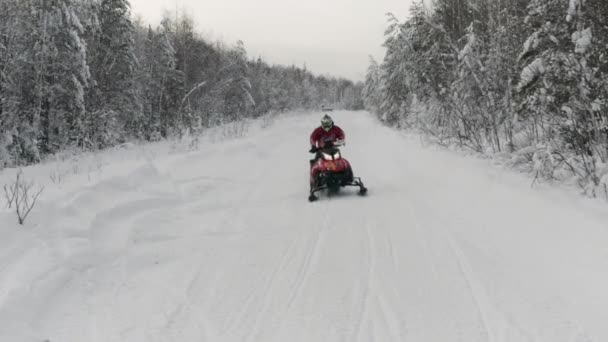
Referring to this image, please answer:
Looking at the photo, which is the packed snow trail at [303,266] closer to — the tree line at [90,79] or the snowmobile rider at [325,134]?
the snowmobile rider at [325,134]

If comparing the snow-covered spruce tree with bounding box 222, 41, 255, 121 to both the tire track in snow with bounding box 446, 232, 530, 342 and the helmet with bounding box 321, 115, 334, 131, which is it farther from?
the tire track in snow with bounding box 446, 232, 530, 342

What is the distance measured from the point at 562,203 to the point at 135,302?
20.8 feet

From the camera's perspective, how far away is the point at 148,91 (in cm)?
2686

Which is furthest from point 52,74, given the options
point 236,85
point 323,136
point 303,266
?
point 236,85

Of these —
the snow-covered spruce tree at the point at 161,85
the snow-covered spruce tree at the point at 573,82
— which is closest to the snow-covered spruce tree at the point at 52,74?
the snow-covered spruce tree at the point at 161,85

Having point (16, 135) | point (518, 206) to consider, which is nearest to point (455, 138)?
point (518, 206)

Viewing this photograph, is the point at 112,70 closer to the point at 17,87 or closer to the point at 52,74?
the point at 52,74

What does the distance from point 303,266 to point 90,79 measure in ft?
56.7

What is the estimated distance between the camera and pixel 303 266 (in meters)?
4.92

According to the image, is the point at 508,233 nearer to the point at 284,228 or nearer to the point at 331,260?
the point at 331,260

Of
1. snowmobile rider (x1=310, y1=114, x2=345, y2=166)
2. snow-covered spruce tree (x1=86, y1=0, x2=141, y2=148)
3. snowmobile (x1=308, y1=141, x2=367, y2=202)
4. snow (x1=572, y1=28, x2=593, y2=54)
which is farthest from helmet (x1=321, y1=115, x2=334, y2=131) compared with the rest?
snow-covered spruce tree (x1=86, y1=0, x2=141, y2=148)

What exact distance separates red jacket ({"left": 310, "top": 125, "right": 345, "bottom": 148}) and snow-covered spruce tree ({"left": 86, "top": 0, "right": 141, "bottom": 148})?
12100 mm

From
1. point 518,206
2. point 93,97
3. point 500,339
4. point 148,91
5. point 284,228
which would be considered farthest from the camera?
point 148,91

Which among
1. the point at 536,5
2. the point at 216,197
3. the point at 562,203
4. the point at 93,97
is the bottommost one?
the point at 216,197
